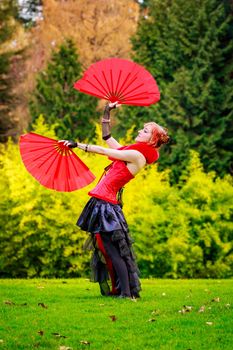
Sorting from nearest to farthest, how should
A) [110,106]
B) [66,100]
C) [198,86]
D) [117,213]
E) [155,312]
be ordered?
[155,312], [117,213], [110,106], [198,86], [66,100]

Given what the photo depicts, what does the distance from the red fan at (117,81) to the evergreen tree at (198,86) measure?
Result: 15943 mm

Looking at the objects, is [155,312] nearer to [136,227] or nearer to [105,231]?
[105,231]

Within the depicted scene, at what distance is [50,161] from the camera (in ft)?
27.5

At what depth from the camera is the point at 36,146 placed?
329 inches

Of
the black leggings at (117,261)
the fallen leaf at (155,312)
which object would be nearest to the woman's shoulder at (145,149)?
the black leggings at (117,261)

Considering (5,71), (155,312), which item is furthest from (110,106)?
(5,71)

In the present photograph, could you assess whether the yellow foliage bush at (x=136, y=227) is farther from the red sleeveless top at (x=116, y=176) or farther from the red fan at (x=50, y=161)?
the red sleeveless top at (x=116, y=176)

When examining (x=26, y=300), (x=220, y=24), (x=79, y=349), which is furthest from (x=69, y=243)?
(x=220, y=24)

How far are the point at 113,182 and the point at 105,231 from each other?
1.68 ft

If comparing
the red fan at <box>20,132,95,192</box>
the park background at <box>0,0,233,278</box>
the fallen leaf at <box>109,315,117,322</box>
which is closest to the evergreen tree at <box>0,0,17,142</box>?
the park background at <box>0,0,233,278</box>

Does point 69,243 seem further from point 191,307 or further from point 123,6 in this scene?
point 123,6

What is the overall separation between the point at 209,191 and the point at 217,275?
1.80 metres

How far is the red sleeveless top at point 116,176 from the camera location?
7.99m

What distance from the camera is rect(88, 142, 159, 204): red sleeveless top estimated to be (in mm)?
7988
